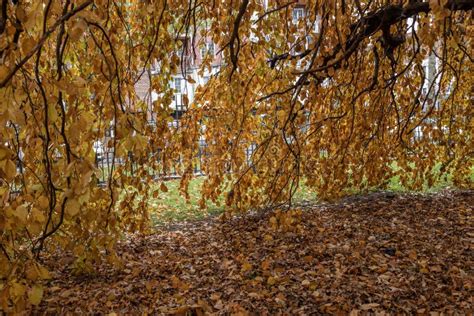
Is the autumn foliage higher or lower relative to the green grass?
higher

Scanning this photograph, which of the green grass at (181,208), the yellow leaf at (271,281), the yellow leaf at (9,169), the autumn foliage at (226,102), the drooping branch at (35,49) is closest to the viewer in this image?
the drooping branch at (35,49)

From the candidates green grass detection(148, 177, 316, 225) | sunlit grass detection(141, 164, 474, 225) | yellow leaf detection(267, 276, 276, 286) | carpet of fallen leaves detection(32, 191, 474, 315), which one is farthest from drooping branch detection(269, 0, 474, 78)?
green grass detection(148, 177, 316, 225)

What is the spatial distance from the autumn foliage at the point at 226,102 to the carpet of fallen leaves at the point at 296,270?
0.27 m

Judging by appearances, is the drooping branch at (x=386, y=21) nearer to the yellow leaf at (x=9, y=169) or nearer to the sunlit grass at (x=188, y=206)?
the yellow leaf at (x=9, y=169)

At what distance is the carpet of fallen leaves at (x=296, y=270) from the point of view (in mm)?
2604

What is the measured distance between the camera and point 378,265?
10.2 feet

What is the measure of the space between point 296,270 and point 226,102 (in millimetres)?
1792

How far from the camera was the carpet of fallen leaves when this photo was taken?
260 centimetres

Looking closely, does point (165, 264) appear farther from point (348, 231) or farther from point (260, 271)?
point (348, 231)

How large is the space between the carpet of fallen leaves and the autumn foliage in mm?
272

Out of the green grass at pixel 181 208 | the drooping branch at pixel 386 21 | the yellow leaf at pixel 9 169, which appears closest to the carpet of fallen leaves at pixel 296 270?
the green grass at pixel 181 208

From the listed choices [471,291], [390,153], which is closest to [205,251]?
[471,291]

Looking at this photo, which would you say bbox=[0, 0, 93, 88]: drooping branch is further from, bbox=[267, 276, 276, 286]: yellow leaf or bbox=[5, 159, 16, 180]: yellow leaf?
bbox=[267, 276, 276, 286]: yellow leaf

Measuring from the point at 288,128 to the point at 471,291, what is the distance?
1.68m
